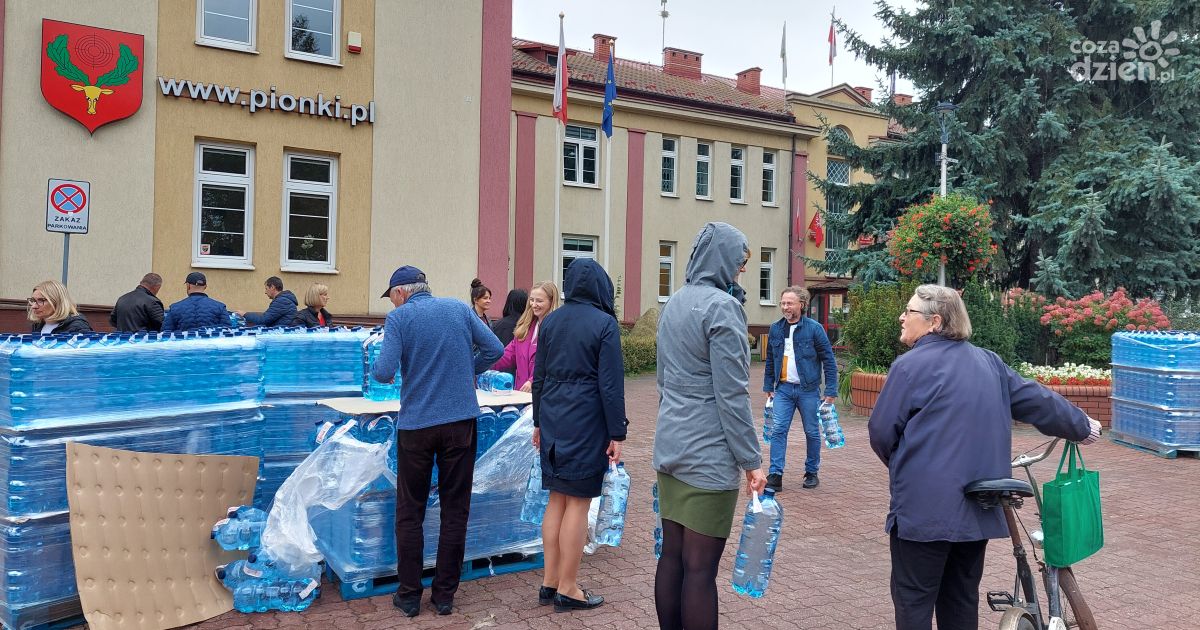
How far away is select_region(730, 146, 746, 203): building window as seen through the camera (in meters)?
31.1

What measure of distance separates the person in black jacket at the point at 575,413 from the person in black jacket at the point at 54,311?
406 centimetres

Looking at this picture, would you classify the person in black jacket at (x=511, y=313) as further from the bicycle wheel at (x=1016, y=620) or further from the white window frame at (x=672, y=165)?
the white window frame at (x=672, y=165)

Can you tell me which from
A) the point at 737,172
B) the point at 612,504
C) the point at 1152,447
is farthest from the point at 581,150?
the point at 612,504

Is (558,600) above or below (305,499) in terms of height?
below

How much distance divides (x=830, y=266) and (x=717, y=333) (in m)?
20.0

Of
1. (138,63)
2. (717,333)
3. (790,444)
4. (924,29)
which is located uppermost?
(924,29)

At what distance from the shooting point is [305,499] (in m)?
4.98

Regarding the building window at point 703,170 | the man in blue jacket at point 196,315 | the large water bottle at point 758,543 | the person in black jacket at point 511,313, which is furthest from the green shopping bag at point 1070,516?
the building window at point 703,170

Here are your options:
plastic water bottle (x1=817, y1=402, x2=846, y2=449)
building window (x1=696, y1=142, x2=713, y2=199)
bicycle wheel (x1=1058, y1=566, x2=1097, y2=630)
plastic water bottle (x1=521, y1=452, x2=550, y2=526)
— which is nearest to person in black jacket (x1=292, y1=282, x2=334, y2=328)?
plastic water bottle (x1=817, y1=402, x2=846, y2=449)

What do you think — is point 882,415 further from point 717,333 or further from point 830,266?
point 830,266

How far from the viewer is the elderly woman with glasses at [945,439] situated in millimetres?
3543

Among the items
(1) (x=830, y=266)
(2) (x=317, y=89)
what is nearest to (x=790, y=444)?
(2) (x=317, y=89)

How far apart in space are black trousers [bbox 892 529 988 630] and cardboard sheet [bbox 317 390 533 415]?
103 inches

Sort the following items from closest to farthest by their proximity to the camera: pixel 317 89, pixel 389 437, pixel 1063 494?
pixel 1063 494
pixel 389 437
pixel 317 89
